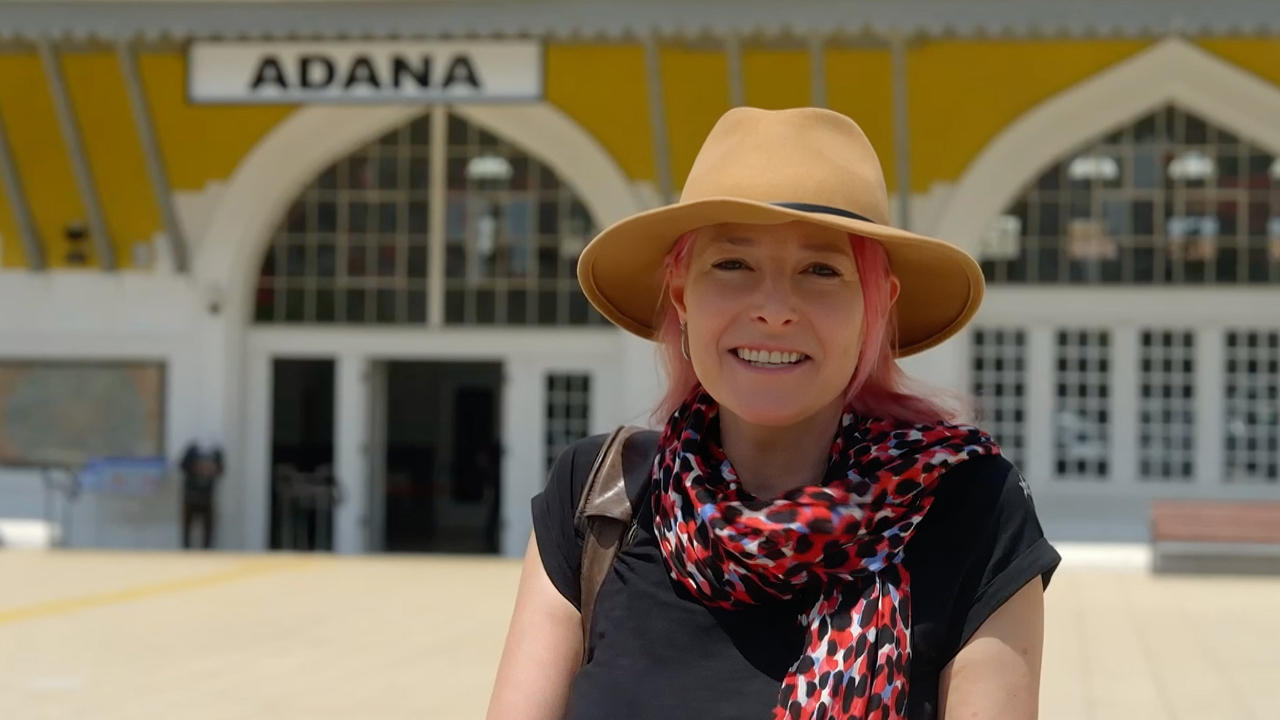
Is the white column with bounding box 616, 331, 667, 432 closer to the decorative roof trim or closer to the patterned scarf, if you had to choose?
the decorative roof trim

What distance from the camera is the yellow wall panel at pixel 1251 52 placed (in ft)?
50.8

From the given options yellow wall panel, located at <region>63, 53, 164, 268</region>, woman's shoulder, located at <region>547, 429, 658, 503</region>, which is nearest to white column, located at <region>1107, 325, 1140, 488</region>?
yellow wall panel, located at <region>63, 53, 164, 268</region>

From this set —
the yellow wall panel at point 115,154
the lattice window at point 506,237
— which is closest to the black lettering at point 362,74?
the lattice window at point 506,237

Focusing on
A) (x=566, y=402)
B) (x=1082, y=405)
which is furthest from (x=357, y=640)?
(x=1082, y=405)

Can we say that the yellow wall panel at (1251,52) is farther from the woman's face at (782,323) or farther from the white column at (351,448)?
the woman's face at (782,323)

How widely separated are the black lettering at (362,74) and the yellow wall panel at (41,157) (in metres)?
4.01

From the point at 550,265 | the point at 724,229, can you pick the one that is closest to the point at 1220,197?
the point at 550,265

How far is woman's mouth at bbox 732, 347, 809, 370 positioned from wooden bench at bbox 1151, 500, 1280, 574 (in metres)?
12.2

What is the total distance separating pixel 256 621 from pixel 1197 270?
9.50 meters

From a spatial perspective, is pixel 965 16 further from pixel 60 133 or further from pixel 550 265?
pixel 60 133

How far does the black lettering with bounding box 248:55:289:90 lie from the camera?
14.8 m

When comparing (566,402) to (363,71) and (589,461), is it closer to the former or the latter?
(363,71)

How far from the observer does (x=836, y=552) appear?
205cm

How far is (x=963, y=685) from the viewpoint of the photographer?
2.07 m
